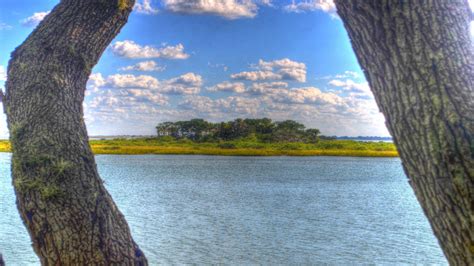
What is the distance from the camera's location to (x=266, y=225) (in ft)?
72.0

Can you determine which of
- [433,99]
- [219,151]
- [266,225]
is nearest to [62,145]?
[433,99]

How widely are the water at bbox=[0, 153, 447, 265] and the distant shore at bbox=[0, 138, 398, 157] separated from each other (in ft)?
187

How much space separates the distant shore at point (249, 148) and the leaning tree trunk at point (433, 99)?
3713 inches

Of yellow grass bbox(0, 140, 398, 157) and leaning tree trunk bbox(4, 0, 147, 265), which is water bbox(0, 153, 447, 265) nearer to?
leaning tree trunk bbox(4, 0, 147, 265)

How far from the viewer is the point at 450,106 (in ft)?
6.10

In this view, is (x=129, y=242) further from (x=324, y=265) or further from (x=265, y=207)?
(x=265, y=207)

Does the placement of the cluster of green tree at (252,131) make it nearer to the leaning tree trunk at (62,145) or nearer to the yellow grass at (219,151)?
the yellow grass at (219,151)

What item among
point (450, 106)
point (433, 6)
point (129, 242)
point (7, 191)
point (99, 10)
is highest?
point (99, 10)

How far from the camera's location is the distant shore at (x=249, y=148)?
9694 centimetres

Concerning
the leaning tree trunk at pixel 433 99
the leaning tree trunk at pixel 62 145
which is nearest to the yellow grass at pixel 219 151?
the leaning tree trunk at pixel 62 145

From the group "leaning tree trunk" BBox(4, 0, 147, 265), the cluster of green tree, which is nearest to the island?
the cluster of green tree

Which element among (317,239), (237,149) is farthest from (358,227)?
(237,149)

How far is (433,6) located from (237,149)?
95845 millimetres

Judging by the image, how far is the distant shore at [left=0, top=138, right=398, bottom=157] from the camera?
96938 millimetres
